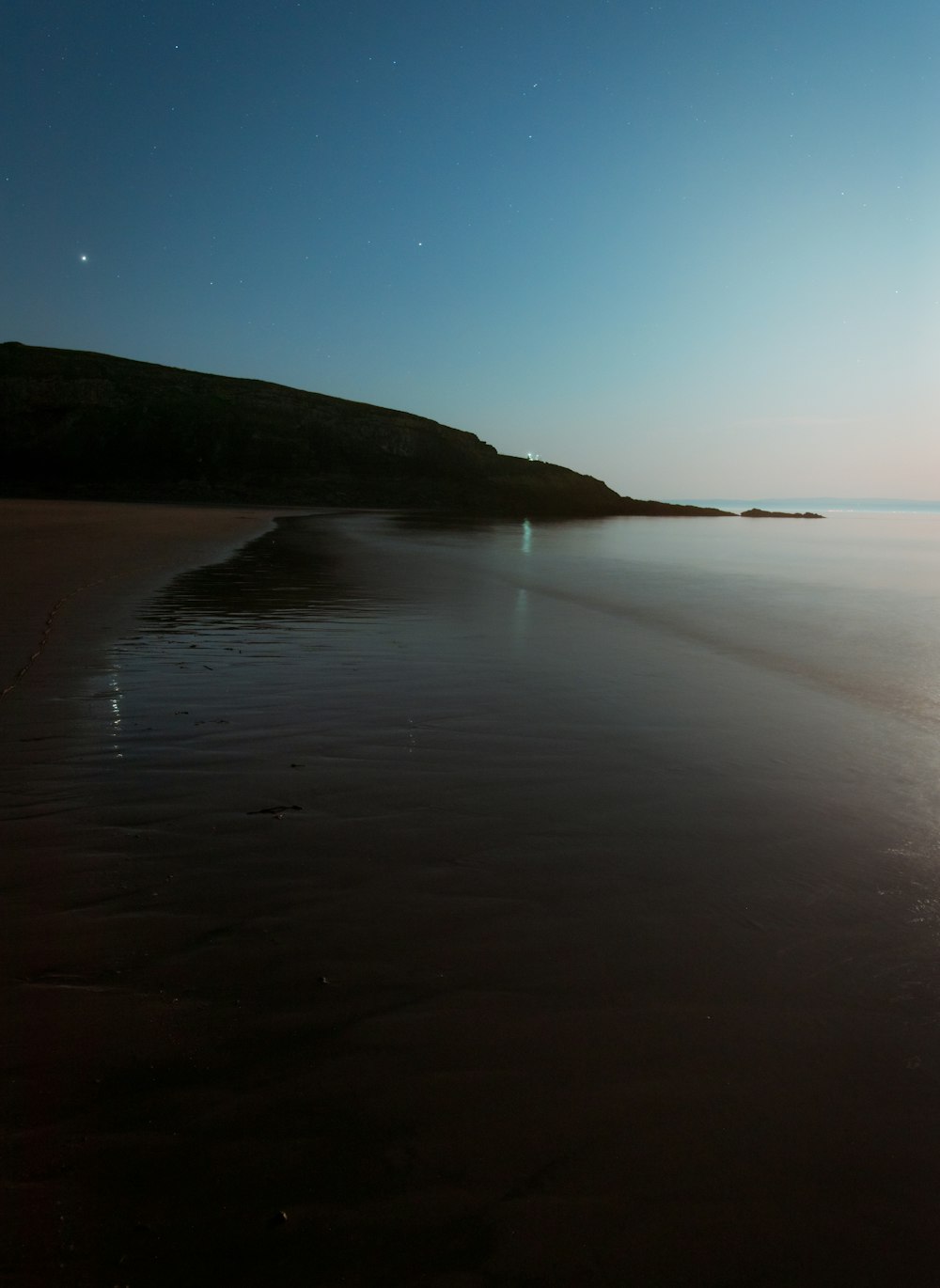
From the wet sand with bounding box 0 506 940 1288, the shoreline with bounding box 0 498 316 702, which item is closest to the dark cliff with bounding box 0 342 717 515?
the shoreline with bounding box 0 498 316 702

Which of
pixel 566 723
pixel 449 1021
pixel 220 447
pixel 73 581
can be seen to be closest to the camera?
pixel 449 1021

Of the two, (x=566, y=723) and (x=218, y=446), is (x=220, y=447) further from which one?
(x=566, y=723)

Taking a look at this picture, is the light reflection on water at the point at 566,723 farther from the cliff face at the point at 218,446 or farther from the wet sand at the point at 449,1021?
the cliff face at the point at 218,446

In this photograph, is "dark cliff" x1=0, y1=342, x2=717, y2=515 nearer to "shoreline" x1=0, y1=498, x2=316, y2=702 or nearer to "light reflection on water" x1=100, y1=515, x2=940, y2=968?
"shoreline" x1=0, y1=498, x2=316, y2=702

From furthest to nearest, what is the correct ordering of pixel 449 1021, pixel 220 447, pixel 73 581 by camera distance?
pixel 220 447, pixel 73 581, pixel 449 1021

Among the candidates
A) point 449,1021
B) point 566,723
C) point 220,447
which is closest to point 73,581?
point 566,723

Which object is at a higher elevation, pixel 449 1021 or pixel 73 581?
pixel 73 581

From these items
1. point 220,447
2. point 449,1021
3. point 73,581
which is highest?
point 220,447

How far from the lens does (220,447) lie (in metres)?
83.2

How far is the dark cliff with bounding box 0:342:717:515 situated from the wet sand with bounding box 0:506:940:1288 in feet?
245

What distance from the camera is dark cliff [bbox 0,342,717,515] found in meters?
76.9

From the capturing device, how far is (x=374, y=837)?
3254 mm

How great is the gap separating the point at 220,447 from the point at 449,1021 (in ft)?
291

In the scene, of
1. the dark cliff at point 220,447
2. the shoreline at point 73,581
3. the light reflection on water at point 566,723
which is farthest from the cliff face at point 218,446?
the light reflection on water at point 566,723
